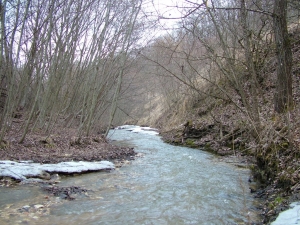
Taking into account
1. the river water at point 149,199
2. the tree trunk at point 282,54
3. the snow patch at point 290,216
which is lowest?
the river water at point 149,199

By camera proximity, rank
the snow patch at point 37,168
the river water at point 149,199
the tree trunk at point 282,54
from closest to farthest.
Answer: the river water at point 149,199 < the snow patch at point 37,168 < the tree trunk at point 282,54

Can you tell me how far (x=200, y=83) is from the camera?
21.0m

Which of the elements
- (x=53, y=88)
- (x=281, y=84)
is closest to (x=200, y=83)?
(x=53, y=88)

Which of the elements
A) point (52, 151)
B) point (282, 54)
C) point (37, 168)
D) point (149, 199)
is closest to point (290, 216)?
point (149, 199)

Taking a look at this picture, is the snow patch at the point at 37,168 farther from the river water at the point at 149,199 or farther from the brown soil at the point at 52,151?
the brown soil at the point at 52,151

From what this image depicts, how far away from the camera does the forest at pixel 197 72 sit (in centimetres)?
Result: 596

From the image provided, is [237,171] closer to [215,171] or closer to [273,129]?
[215,171]

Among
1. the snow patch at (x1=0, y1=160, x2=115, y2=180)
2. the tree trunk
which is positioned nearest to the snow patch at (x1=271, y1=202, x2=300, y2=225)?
the tree trunk

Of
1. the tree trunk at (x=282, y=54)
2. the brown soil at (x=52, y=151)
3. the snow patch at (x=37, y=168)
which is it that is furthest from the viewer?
the brown soil at (x=52, y=151)

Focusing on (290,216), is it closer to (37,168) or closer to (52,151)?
(37,168)

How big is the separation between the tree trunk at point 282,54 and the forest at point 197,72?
26 mm

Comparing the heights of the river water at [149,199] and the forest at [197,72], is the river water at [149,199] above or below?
below

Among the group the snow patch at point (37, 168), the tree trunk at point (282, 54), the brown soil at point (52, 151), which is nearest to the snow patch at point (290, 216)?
the tree trunk at point (282, 54)

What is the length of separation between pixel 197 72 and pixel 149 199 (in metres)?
2.99
